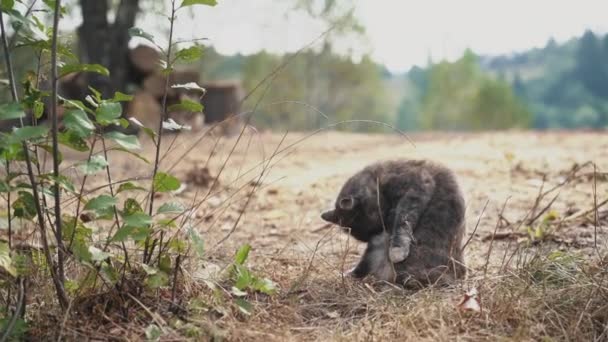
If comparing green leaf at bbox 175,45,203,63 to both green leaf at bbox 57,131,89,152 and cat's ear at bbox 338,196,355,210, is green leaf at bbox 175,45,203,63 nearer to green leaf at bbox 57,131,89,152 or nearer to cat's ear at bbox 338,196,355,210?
green leaf at bbox 57,131,89,152

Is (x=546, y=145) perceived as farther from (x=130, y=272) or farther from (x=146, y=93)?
(x=130, y=272)

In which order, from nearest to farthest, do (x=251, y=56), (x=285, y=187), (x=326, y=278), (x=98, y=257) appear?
(x=98, y=257), (x=326, y=278), (x=285, y=187), (x=251, y=56)

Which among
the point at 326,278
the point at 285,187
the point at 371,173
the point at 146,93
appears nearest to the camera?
the point at 326,278

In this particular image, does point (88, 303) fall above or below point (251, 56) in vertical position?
below

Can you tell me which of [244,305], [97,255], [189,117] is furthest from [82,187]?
[189,117]

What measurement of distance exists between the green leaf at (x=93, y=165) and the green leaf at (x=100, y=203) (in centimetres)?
12

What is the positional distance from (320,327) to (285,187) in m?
3.68

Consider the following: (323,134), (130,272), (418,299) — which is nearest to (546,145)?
(323,134)

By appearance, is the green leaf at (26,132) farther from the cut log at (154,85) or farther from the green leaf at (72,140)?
the cut log at (154,85)

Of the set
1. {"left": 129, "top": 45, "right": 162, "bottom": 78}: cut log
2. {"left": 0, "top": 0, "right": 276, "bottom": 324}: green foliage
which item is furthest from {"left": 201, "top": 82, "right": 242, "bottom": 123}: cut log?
{"left": 0, "top": 0, "right": 276, "bottom": 324}: green foliage

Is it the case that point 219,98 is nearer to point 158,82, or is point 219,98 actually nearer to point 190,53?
point 158,82

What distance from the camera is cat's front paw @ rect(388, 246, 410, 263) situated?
2945 mm

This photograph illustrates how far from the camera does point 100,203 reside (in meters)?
2.11

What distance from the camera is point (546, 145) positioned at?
9.72m
